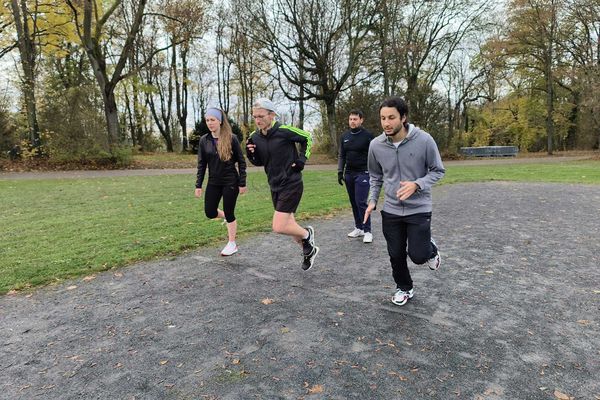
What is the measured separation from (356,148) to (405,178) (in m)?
2.93

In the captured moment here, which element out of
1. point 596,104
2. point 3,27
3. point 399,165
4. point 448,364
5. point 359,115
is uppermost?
point 3,27

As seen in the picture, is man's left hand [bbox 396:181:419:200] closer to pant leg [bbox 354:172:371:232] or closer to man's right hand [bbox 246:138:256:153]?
man's right hand [bbox 246:138:256:153]

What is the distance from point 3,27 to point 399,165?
28.9 meters

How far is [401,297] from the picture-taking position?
427 cm

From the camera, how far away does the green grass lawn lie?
5980mm

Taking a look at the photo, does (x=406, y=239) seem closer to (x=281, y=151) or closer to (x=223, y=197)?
(x=281, y=151)

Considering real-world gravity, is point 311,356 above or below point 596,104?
→ below

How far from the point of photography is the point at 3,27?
2433 cm

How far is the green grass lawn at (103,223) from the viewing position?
5.98m

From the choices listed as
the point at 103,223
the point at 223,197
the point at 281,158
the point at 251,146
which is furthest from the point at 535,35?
the point at 251,146

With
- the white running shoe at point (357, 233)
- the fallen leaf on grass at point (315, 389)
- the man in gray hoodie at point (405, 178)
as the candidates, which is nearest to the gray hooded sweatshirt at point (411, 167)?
the man in gray hoodie at point (405, 178)

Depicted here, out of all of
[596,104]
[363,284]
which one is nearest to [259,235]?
[363,284]

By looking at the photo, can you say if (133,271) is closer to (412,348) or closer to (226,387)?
(226,387)

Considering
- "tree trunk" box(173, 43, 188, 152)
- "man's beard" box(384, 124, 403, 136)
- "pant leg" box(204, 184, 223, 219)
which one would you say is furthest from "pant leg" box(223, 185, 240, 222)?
"tree trunk" box(173, 43, 188, 152)
